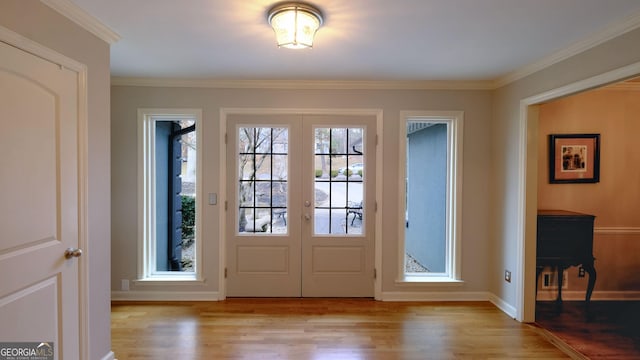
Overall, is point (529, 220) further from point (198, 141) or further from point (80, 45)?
point (80, 45)

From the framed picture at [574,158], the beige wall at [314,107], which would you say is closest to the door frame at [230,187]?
the beige wall at [314,107]

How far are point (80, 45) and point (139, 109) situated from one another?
1409mm

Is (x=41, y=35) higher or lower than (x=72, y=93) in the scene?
higher

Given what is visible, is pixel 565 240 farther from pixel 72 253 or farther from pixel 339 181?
pixel 72 253

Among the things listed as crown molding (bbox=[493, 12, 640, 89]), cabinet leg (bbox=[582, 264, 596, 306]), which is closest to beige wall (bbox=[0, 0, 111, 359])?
crown molding (bbox=[493, 12, 640, 89])

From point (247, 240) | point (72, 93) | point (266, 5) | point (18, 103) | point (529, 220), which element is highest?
point (266, 5)

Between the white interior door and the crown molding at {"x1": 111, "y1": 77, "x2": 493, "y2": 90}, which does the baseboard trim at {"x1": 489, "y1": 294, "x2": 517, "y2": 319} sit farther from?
the white interior door

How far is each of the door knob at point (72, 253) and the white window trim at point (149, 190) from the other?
142cm

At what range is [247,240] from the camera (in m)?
3.35

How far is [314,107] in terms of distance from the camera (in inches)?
130

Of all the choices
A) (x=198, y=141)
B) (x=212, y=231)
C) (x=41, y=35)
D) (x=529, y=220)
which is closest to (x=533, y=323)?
(x=529, y=220)

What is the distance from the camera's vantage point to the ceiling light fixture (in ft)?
5.91

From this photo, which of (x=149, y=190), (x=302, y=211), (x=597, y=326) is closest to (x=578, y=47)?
(x=597, y=326)

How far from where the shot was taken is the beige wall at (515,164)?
2.42 metres
